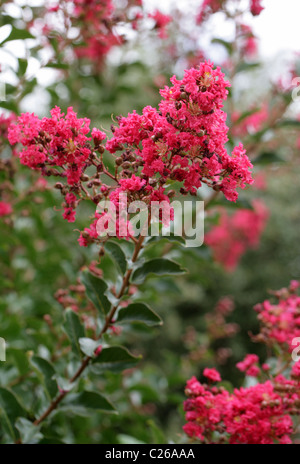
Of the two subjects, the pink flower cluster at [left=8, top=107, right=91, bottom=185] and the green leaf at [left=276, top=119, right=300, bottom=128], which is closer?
the pink flower cluster at [left=8, top=107, right=91, bottom=185]

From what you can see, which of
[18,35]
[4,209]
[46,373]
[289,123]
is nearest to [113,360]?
[46,373]

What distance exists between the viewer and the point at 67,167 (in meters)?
0.96

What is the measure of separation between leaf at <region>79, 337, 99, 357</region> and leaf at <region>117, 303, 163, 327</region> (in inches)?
3.7

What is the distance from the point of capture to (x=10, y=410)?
3.83 feet

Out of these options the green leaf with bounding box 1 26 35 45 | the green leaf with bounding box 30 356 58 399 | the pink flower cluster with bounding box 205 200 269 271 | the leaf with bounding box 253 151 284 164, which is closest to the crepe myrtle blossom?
the green leaf with bounding box 30 356 58 399

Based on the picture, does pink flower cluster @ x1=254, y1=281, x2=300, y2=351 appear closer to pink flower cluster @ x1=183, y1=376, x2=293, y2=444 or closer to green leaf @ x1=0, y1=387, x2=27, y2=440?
pink flower cluster @ x1=183, y1=376, x2=293, y2=444

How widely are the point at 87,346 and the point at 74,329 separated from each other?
13cm

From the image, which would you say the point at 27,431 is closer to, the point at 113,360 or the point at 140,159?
the point at 113,360

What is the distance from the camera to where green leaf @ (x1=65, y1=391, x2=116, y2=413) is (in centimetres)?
112

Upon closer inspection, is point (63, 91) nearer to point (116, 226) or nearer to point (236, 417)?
point (116, 226)
